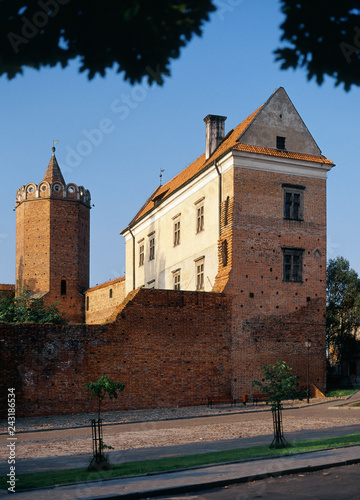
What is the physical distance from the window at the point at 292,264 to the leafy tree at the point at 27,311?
814 inches

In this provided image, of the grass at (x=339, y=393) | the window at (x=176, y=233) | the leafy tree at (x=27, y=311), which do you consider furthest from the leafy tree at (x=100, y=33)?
the leafy tree at (x=27, y=311)

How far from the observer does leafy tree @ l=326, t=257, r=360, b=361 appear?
41.0m

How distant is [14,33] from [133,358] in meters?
21.7

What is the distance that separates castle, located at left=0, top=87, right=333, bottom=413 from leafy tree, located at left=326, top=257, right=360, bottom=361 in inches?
522

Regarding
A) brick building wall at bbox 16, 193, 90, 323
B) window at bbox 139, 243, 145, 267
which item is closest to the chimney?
window at bbox 139, 243, 145, 267

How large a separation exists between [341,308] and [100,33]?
3966 cm

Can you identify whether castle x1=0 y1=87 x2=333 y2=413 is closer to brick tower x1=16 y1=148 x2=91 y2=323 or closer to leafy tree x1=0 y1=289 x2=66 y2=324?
leafy tree x1=0 y1=289 x2=66 y2=324

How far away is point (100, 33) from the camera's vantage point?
4.55 meters

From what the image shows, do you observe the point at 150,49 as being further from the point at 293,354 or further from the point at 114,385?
the point at 293,354

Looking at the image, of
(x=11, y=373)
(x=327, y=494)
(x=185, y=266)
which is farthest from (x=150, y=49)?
(x=185, y=266)

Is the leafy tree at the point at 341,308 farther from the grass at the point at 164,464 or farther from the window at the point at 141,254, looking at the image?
the grass at the point at 164,464

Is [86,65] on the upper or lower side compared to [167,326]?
upper

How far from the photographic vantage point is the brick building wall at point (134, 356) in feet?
77.5

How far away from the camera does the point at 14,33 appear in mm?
4598
